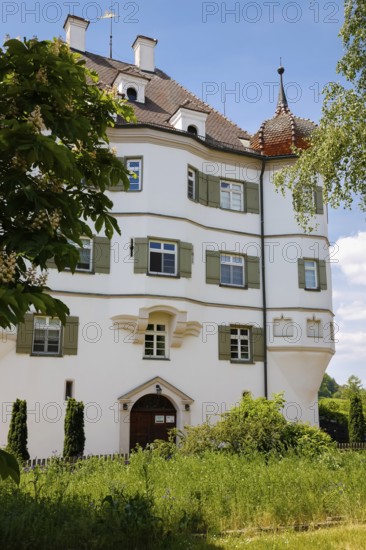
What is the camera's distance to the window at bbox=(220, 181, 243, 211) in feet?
76.2

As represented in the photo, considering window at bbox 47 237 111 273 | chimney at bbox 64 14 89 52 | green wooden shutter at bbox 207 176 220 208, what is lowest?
window at bbox 47 237 111 273

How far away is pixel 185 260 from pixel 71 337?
4.62m

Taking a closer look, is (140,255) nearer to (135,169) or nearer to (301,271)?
(135,169)

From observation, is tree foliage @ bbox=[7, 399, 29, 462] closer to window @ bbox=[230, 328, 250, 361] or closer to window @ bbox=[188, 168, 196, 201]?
window @ bbox=[230, 328, 250, 361]

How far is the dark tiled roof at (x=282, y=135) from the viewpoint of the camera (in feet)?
78.5

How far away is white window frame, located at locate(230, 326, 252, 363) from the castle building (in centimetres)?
5

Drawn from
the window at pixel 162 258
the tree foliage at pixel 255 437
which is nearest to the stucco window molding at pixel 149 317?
the window at pixel 162 258

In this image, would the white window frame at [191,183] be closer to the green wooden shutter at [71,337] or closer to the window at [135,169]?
the window at [135,169]

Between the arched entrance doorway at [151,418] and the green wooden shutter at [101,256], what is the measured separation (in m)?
4.49

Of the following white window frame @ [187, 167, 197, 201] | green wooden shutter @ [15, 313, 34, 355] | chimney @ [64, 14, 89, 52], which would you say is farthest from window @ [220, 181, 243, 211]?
chimney @ [64, 14, 89, 52]

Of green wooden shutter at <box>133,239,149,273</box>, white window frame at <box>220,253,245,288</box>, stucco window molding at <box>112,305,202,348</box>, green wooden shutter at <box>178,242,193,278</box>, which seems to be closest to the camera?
stucco window molding at <box>112,305,202,348</box>

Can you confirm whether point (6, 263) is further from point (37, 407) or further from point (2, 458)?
point (37, 407)

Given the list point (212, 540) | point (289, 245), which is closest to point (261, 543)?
point (212, 540)

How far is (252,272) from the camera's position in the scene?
22.8 m
